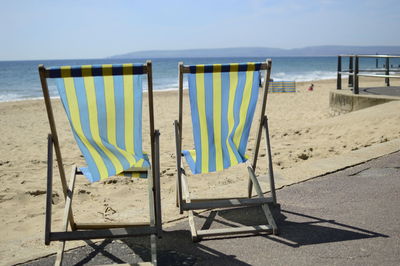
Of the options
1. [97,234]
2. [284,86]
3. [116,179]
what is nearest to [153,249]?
[97,234]

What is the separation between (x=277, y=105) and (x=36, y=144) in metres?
7.91

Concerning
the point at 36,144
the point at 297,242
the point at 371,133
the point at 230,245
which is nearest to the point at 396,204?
the point at 297,242

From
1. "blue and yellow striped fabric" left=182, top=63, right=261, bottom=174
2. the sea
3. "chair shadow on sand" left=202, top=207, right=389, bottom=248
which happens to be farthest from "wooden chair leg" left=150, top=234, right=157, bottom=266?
the sea

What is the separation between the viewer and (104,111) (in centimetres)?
244

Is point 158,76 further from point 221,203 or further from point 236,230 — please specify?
point 236,230

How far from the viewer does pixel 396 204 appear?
2.99 meters

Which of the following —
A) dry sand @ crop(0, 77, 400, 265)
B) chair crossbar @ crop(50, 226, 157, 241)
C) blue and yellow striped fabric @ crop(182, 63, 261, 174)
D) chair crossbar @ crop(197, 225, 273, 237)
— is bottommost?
dry sand @ crop(0, 77, 400, 265)

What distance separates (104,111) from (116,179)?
2185 mm

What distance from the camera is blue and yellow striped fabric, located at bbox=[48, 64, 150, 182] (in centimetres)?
226

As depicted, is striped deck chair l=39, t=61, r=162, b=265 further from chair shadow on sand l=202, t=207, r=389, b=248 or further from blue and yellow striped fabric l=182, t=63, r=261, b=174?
chair shadow on sand l=202, t=207, r=389, b=248

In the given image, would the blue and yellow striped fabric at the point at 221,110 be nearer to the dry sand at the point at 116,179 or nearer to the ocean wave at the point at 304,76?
the dry sand at the point at 116,179

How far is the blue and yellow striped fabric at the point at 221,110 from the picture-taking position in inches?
107

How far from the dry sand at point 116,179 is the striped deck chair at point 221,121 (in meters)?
0.43

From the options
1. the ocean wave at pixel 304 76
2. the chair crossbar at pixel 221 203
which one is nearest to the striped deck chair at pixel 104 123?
the chair crossbar at pixel 221 203
